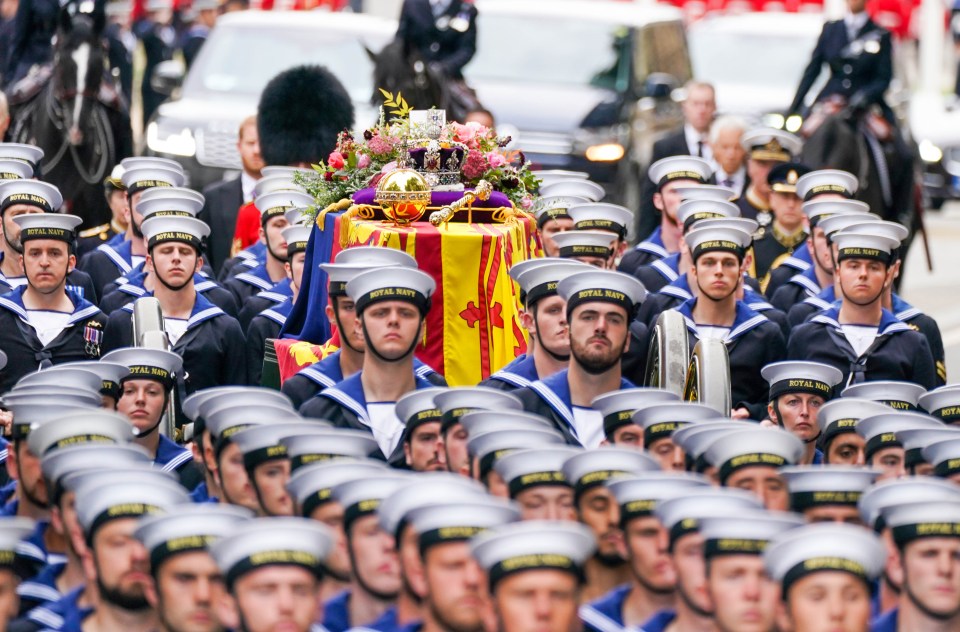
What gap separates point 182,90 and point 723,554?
40.5 ft

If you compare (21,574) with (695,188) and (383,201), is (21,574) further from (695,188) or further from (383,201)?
(695,188)

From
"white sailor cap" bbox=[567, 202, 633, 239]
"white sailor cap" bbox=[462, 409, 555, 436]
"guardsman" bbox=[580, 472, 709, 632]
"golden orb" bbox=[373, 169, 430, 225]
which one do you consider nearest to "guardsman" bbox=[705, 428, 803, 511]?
"guardsman" bbox=[580, 472, 709, 632]

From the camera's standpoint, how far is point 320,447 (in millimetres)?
8148

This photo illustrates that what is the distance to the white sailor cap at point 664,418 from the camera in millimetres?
8719

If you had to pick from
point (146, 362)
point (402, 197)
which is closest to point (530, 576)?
point (146, 362)

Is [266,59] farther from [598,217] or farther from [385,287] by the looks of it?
[385,287]

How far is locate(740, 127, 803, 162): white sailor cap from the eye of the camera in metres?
15.4

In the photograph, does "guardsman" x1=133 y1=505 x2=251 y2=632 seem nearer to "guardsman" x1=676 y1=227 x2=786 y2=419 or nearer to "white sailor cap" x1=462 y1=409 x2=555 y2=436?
"white sailor cap" x1=462 y1=409 x2=555 y2=436

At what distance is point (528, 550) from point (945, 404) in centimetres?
329

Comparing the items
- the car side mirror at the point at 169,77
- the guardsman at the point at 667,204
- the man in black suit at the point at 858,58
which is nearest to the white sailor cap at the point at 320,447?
the guardsman at the point at 667,204

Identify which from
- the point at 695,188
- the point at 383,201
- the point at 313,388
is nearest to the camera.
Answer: the point at 313,388

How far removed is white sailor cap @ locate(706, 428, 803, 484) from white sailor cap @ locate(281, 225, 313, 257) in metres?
4.39

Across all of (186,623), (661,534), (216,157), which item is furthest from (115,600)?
(216,157)

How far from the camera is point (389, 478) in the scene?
752 cm
